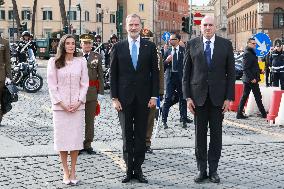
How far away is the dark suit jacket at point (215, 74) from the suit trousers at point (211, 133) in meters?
0.13

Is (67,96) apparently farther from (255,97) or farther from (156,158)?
(255,97)

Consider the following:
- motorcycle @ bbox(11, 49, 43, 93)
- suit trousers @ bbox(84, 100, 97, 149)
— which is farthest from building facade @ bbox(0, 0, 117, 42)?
suit trousers @ bbox(84, 100, 97, 149)

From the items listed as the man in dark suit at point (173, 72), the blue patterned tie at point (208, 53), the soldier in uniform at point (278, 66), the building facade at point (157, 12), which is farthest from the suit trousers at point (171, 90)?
the building facade at point (157, 12)

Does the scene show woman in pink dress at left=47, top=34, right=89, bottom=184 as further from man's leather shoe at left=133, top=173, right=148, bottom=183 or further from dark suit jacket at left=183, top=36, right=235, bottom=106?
dark suit jacket at left=183, top=36, right=235, bottom=106

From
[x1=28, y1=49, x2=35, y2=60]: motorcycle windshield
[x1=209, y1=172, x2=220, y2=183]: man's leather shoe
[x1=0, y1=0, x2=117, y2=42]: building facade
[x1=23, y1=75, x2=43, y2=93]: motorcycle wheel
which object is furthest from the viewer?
[x1=0, y1=0, x2=117, y2=42]: building facade

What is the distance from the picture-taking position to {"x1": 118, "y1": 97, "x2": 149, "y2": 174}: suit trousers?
7422 millimetres

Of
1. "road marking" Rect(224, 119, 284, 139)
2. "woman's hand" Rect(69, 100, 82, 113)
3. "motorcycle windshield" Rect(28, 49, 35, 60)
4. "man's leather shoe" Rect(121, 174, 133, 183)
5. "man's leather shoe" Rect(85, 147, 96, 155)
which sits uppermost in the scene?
"motorcycle windshield" Rect(28, 49, 35, 60)

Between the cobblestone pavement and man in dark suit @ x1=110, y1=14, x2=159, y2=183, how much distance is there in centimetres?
41

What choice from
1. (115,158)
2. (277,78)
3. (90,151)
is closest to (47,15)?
(277,78)

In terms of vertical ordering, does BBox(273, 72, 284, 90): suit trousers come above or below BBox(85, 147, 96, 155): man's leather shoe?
above

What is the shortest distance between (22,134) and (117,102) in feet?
14.5

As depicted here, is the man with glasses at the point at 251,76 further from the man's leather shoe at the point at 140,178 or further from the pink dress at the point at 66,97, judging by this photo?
the pink dress at the point at 66,97

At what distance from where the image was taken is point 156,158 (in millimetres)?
8812

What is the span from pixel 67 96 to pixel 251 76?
7.23 m
